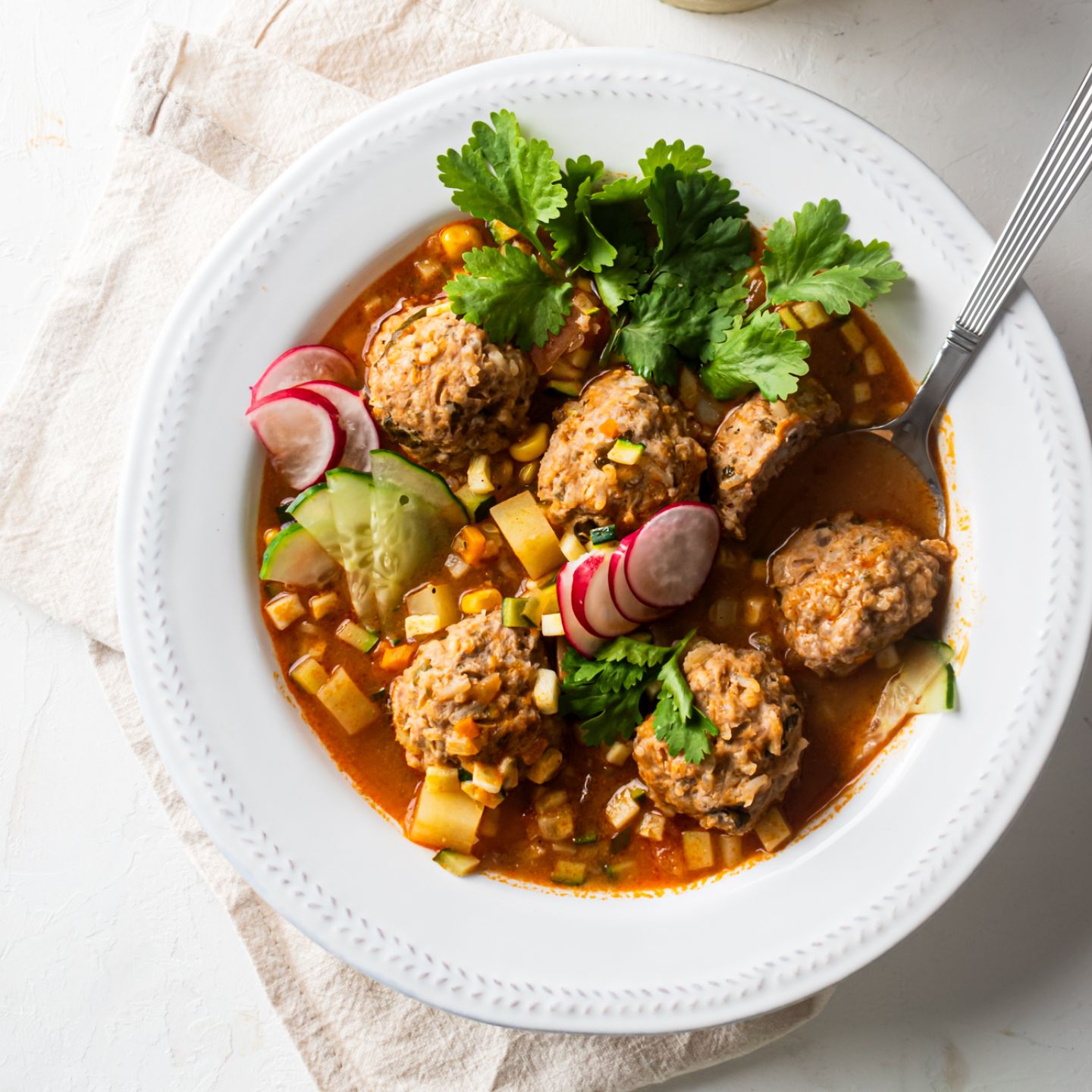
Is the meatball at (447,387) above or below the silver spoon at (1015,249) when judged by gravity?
below

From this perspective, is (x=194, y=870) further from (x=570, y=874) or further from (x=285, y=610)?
(x=570, y=874)

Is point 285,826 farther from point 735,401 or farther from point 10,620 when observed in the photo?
point 735,401

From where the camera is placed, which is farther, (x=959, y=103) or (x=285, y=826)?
(x=959, y=103)

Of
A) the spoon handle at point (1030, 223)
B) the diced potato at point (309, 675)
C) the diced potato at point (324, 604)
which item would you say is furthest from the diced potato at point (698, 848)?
the spoon handle at point (1030, 223)

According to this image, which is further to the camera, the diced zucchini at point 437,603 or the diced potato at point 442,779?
the diced zucchini at point 437,603

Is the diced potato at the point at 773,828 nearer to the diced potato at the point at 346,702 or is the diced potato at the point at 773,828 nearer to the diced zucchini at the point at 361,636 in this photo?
the diced potato at the point at 346,702

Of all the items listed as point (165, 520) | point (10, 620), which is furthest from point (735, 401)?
point (10, 620)
